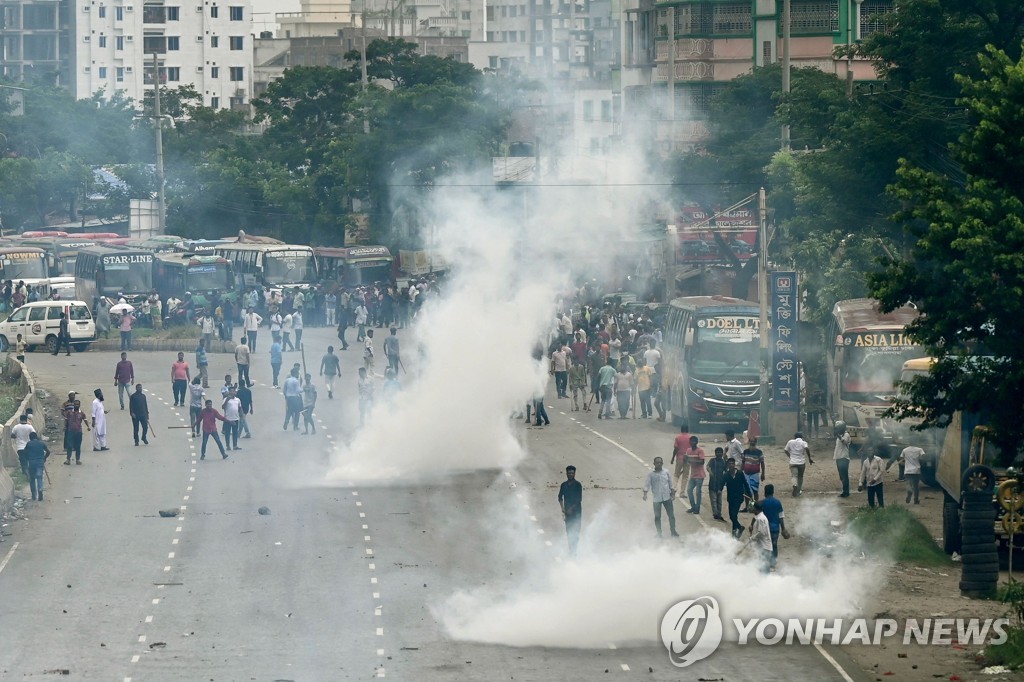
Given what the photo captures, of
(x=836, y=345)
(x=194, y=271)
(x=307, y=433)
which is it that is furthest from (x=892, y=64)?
(x=194, y=271)

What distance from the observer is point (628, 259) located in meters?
61.8

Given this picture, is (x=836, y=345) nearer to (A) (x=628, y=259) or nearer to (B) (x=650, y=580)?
(B) (x=650, y=580)

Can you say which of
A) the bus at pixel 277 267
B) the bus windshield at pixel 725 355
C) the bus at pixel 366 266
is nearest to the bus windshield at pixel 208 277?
the bus at pixel 277 267

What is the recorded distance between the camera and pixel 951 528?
24281mm

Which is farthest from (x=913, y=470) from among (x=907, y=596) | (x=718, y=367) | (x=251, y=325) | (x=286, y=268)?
(x=286, y=268)

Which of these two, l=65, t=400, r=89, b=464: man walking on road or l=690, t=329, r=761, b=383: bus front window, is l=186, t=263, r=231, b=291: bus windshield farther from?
l=690, t=329, r=761, b=383: bus front window

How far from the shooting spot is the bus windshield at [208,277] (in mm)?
65188

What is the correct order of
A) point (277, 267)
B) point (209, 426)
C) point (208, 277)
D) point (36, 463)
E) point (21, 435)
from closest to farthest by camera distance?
point (36, 463), point (21, 435), point (209, 426), point (208, 277), point (277, 267)

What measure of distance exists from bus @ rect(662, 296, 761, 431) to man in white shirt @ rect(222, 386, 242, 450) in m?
9.60

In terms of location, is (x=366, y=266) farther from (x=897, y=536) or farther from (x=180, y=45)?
(x=180, y=45)

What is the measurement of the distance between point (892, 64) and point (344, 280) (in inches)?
1383

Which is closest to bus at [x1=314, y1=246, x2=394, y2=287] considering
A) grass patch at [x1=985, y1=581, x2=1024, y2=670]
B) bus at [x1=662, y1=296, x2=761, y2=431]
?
bus at [x1=662, y1=296, x2=761, y2=431]

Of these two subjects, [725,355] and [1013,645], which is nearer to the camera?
[1013,645]

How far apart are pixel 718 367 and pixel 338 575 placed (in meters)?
15.6
